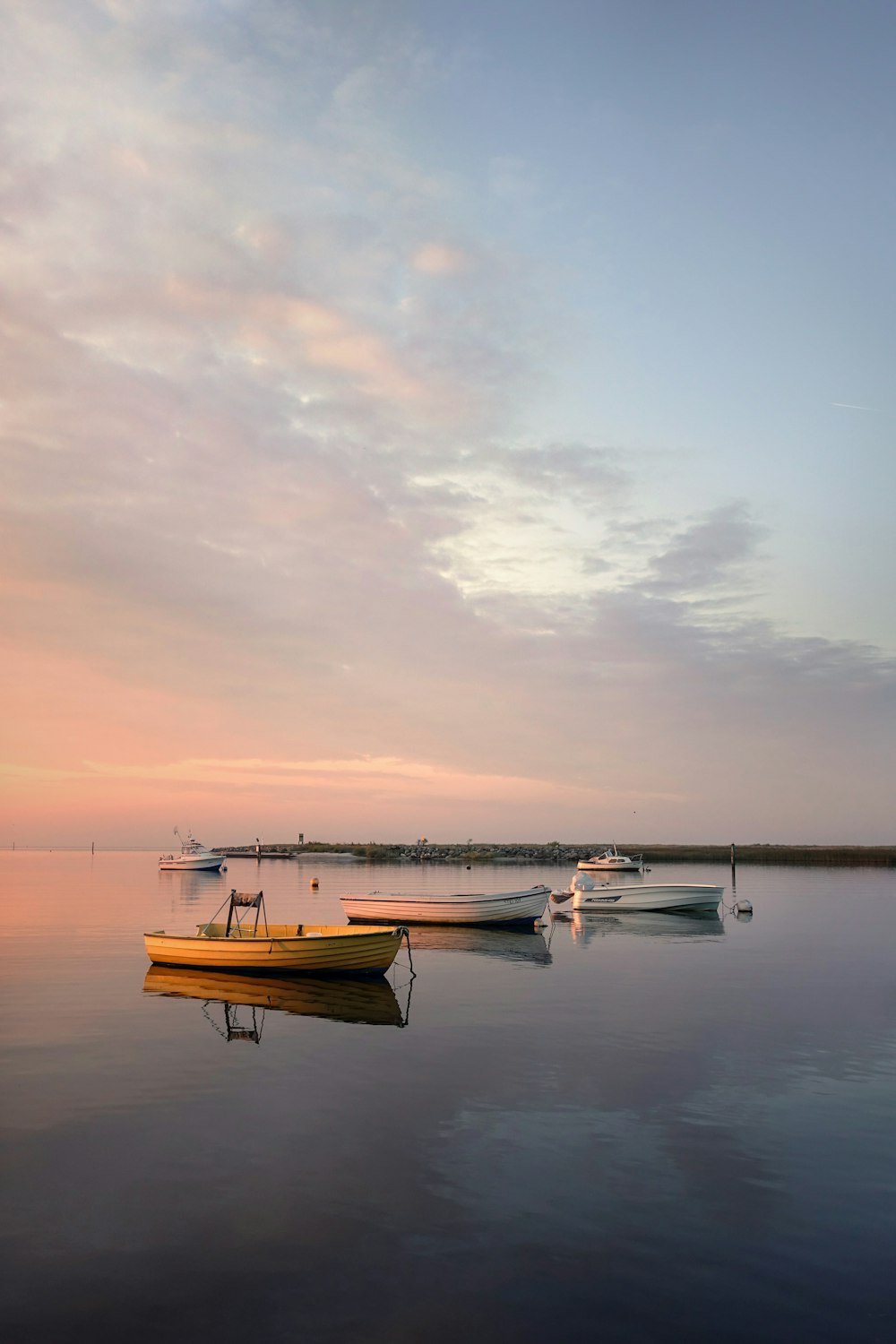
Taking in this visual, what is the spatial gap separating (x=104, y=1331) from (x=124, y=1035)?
14.9 m

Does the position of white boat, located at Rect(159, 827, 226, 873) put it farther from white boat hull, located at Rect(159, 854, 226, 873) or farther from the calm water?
the calm water

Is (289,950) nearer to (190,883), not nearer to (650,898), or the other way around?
(650,898)

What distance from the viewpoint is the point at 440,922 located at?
49.8 meters

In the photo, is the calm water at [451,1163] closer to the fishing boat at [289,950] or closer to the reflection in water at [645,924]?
the fishing boat at [289,950]

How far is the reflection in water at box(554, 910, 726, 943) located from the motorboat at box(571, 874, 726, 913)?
45 cm

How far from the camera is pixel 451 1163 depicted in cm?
1358

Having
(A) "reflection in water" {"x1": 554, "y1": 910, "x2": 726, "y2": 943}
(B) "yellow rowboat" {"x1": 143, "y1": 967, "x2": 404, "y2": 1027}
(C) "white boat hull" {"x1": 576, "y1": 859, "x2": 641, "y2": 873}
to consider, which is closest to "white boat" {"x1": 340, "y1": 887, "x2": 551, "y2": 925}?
(A) "reflection in water" {"x1": 554, "y1": 910, "x2": 726, "y2": 943}

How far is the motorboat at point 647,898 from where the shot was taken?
61.0m

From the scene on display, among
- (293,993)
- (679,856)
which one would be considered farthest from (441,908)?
(679,856)

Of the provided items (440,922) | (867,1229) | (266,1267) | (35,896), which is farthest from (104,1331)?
(35,896)

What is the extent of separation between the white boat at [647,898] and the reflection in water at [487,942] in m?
12.6

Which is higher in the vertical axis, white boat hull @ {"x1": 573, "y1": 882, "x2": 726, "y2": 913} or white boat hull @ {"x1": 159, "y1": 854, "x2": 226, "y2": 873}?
white boat hull @ {"x1": 573, "y1": 882, "x2": 726, "y2": 913}

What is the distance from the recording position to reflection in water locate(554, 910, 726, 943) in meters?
48.8

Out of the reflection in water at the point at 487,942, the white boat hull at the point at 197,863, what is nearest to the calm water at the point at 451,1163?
the reflection in water at the point at 487,942
